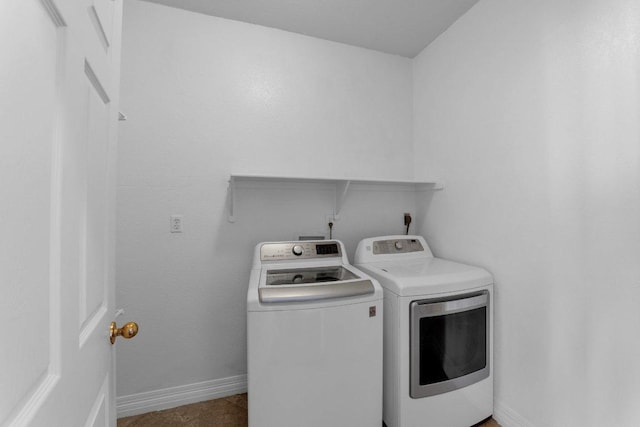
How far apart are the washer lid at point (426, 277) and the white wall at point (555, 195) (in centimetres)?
18

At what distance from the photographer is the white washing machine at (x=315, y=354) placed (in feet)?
3.90

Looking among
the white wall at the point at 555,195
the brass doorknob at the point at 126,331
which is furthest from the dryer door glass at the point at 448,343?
the brass doorknob at the point at 126,331

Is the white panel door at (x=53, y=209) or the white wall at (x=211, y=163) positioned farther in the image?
the white wall at (x=211, y=163)

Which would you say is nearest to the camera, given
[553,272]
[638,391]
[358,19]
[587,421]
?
[638,391]

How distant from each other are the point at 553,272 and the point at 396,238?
91 centimetres

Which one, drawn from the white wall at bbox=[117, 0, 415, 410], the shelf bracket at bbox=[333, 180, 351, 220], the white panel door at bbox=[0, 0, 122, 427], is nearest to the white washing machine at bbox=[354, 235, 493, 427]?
the shelf bracket at bbox=[333, 180, 351, 220]

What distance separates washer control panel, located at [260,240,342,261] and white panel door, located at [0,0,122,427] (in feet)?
3.43

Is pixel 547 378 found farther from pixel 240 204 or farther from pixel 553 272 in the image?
pixel 240 204

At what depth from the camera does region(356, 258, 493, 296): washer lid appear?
1.38 meters

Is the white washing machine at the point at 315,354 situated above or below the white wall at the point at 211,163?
below

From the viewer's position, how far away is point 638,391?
3.41 ft

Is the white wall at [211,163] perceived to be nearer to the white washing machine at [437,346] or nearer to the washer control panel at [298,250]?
the washer control panel at [298,250]

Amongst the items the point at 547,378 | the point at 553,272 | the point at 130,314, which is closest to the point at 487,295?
the point at 553,272

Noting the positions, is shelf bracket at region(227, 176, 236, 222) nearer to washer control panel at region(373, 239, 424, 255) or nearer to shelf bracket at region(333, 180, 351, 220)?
shelf bracket at region(333, 180, 351, 220)
